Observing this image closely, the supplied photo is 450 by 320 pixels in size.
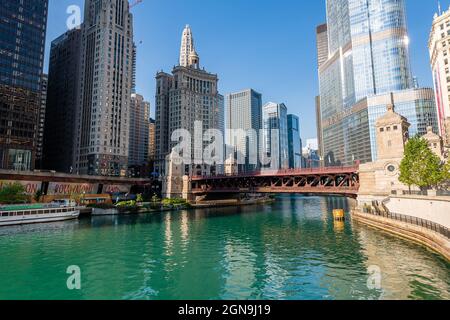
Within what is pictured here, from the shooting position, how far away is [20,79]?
370ft

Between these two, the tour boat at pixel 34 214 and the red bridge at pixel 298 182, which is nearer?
the tour boat at pixel 34 214

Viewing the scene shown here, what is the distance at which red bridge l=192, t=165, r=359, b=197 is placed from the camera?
6444cm

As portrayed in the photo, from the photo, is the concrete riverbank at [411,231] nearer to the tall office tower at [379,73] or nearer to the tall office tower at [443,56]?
the tall office tower at [443,56]

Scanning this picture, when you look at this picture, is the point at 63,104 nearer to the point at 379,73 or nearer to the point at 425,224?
the point at 425,224

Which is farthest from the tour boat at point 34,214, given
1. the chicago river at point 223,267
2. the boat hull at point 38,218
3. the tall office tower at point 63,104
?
the tall office tower at point 63,104

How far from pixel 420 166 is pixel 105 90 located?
13481cm

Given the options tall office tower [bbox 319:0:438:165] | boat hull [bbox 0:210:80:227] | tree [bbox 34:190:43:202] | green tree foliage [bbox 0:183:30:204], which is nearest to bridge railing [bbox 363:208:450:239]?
boat hull [bbox 0:210:80:227]

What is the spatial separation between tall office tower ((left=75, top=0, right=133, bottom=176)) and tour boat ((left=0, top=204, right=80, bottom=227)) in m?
71.0

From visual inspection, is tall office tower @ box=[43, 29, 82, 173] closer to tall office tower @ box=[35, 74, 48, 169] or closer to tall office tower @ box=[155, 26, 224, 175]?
tall office tower @ box=[35, 74, 48, 169]

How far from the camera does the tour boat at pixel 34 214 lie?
5372 centimetres

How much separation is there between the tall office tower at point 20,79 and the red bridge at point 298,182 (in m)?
70.5

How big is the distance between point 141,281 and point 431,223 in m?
35.7
